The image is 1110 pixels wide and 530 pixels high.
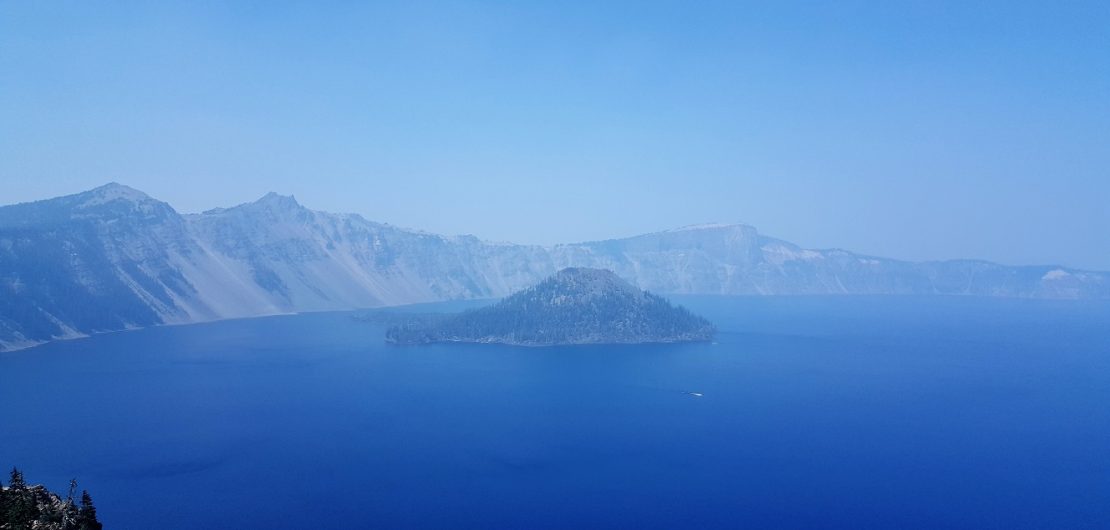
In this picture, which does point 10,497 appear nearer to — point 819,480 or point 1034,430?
point 819,480

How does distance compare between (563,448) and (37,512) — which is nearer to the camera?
(37,512)

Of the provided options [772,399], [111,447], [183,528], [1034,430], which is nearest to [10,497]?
[183,528]

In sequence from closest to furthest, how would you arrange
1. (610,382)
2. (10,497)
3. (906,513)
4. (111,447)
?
(10,497) < (906,513) < (111,447) < (610,382)

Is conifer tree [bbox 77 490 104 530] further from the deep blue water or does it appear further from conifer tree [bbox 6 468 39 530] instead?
the deep blue water

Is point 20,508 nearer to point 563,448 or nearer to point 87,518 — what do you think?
point 87,518

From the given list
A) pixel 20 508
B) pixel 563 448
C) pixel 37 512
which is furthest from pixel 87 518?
pixel 563 448
